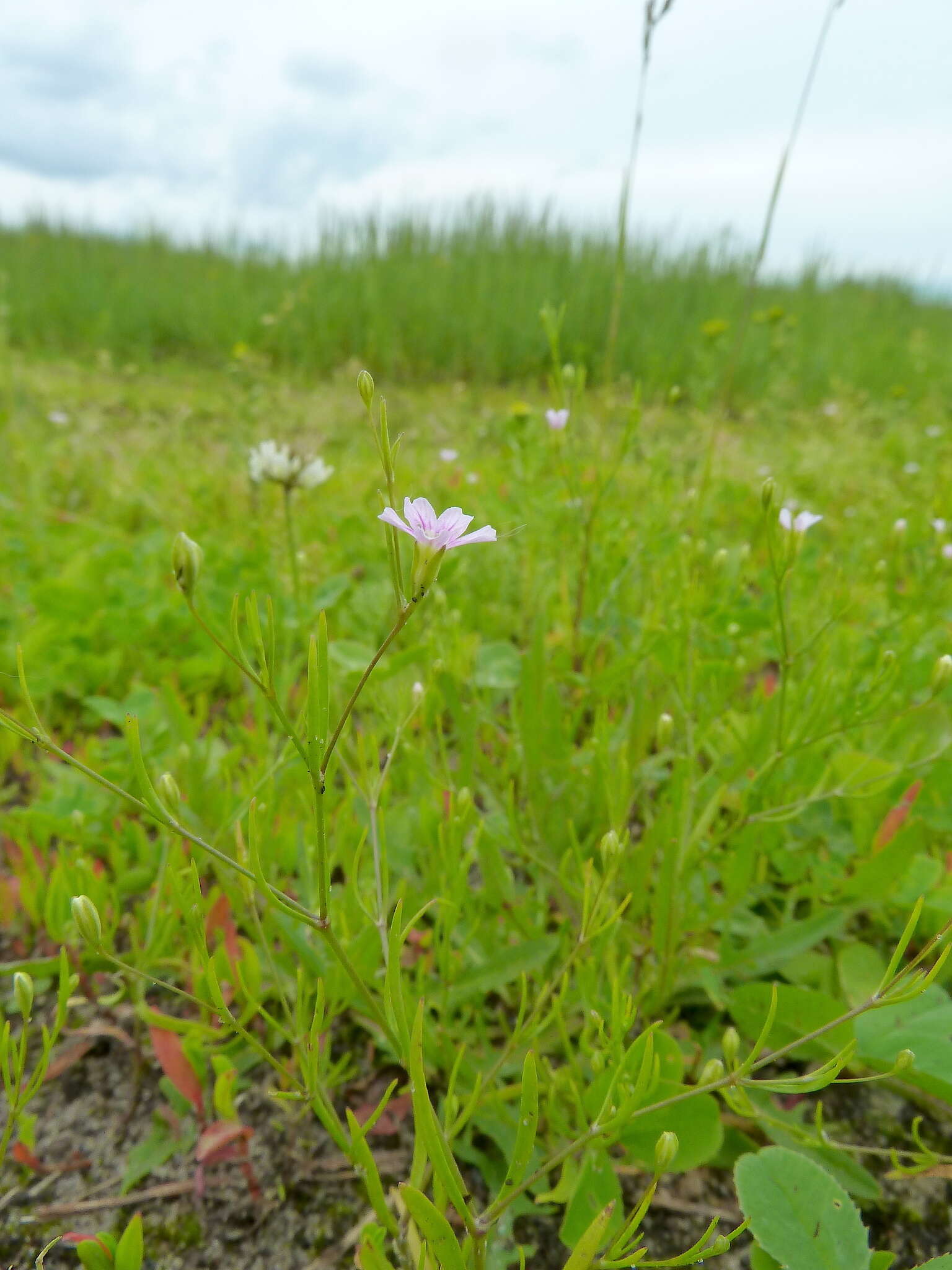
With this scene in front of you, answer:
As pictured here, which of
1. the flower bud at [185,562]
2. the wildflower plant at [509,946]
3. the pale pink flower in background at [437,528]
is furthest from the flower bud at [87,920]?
the pale pink flower in background at [437,528]

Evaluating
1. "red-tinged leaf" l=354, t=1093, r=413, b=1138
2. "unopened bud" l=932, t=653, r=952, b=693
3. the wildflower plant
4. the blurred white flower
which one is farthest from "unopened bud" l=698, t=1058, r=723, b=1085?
the blurred white flower

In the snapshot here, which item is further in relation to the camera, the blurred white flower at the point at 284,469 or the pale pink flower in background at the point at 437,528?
the blurred white flower at the point at 284,469

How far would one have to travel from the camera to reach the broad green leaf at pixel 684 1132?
721 mm

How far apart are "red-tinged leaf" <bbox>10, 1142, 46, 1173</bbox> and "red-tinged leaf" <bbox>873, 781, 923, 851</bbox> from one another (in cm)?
97

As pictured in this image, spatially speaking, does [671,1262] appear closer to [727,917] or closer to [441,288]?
[727,917]

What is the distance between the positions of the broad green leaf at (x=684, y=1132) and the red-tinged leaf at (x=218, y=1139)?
1.16 feet

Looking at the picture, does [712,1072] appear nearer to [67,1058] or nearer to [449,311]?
[67,1058]

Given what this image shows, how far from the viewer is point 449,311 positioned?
4.52 m

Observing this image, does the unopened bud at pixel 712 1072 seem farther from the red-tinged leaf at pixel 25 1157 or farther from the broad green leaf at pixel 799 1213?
the red-tinged leaf at pixel 25 1157

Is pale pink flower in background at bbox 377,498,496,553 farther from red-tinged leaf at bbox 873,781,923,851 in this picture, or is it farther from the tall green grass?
the tall green grass

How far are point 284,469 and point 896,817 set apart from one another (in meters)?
0.96

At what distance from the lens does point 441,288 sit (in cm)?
461

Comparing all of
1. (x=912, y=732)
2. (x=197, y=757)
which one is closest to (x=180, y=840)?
(x=197, y=757)

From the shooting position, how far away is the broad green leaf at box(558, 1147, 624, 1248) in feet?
2.23
